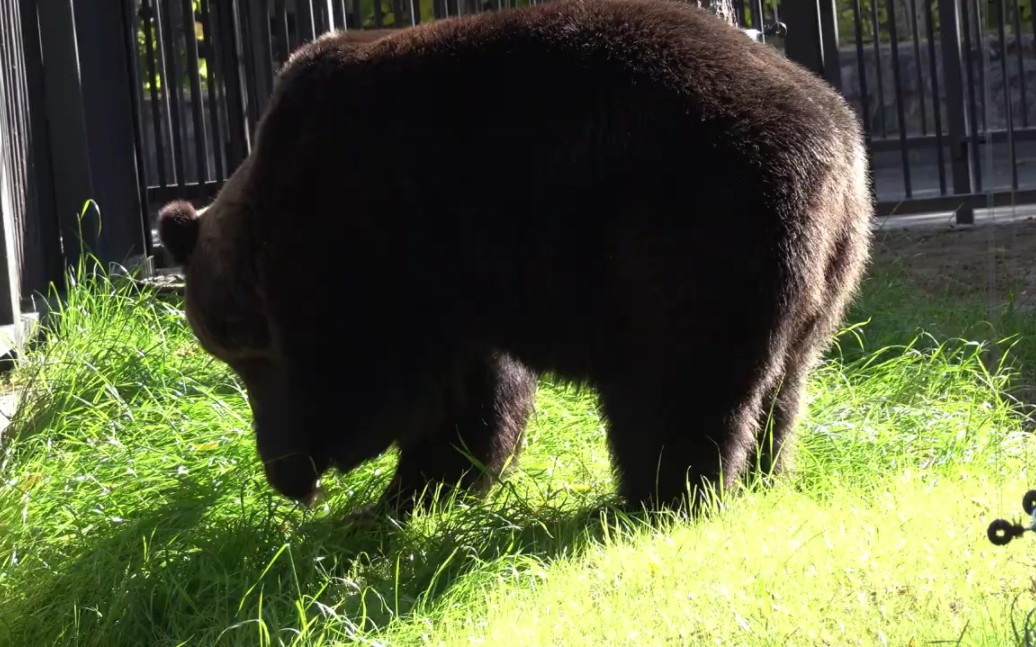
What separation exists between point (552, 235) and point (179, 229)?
62.3 inches

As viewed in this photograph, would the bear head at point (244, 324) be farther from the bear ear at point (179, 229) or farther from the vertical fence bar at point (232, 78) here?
the vertical fence bar at point (232, 78)

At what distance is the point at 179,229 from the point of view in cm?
496

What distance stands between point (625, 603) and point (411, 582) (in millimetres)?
780

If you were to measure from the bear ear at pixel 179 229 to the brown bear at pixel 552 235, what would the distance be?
0.80 ft

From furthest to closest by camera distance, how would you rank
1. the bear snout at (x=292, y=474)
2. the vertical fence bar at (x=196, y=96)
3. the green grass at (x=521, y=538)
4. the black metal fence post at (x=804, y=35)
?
the vertical fence bar at (x=196, y=96) < the black metal fence post at (x=804, y=35) < the bear snout at (x=292, y=474) < the green grass at (x=521, y=538)

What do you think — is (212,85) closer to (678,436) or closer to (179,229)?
(179,229)

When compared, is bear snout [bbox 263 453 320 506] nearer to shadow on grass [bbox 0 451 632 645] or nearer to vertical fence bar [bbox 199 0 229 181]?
shadow on grass [bbox 0 451 632 645]

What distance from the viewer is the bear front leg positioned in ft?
16.1

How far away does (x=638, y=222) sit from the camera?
3996 mm

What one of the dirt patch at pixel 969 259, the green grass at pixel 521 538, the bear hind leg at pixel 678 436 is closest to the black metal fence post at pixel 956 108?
the dirt patch at pixel 969 259

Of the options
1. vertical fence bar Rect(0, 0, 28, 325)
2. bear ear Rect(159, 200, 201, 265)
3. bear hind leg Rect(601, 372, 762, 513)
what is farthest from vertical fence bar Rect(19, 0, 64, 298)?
bear hind leg Rect(601, 372, 762, 513)

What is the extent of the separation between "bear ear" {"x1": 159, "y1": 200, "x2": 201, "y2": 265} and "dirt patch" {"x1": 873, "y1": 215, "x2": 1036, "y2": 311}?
4198 millimetres

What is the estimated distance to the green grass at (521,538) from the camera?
11.1 ft

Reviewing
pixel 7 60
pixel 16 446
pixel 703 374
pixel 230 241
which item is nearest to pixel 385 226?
pixel 230 241
